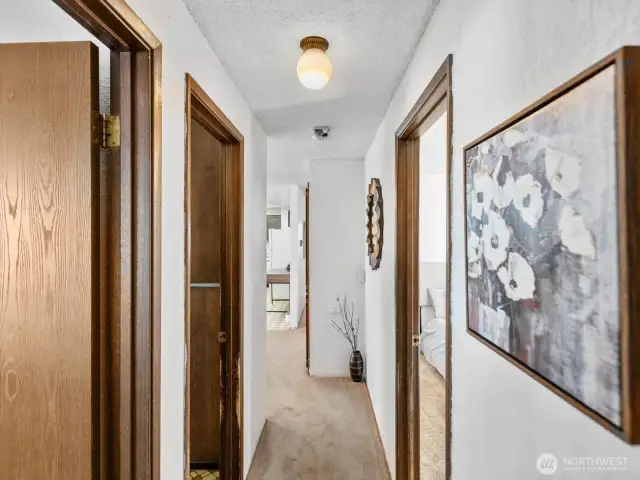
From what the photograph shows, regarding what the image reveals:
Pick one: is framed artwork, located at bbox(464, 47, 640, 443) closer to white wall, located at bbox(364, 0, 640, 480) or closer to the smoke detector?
white wall, located at bbox(364, 0, 640, 480)

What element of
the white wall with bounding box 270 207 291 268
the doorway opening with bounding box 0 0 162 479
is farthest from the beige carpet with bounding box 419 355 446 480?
the white wall with bounding box 270 207 291 268

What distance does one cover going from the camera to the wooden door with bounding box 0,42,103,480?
1116 millimetres

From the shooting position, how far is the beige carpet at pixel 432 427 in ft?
8.75

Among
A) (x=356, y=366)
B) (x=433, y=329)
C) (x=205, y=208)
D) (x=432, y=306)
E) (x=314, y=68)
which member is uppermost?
(x=314, y=68)

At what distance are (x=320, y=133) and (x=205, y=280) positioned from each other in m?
1.48

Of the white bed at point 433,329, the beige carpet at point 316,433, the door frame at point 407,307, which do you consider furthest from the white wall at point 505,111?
the white bed at point 433,329

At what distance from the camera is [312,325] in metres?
4.54

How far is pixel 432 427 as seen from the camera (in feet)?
10.6

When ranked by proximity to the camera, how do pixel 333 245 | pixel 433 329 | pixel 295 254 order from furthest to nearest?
1. pixel 295 254
2. pixel 333 245
3. pixel 433 329

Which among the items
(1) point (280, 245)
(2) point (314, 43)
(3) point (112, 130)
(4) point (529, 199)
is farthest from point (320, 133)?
(1) point (280, 245)

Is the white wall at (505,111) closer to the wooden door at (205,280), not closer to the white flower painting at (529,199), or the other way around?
the white flower painting at (529,199)

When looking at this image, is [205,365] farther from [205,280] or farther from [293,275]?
[293,275]
